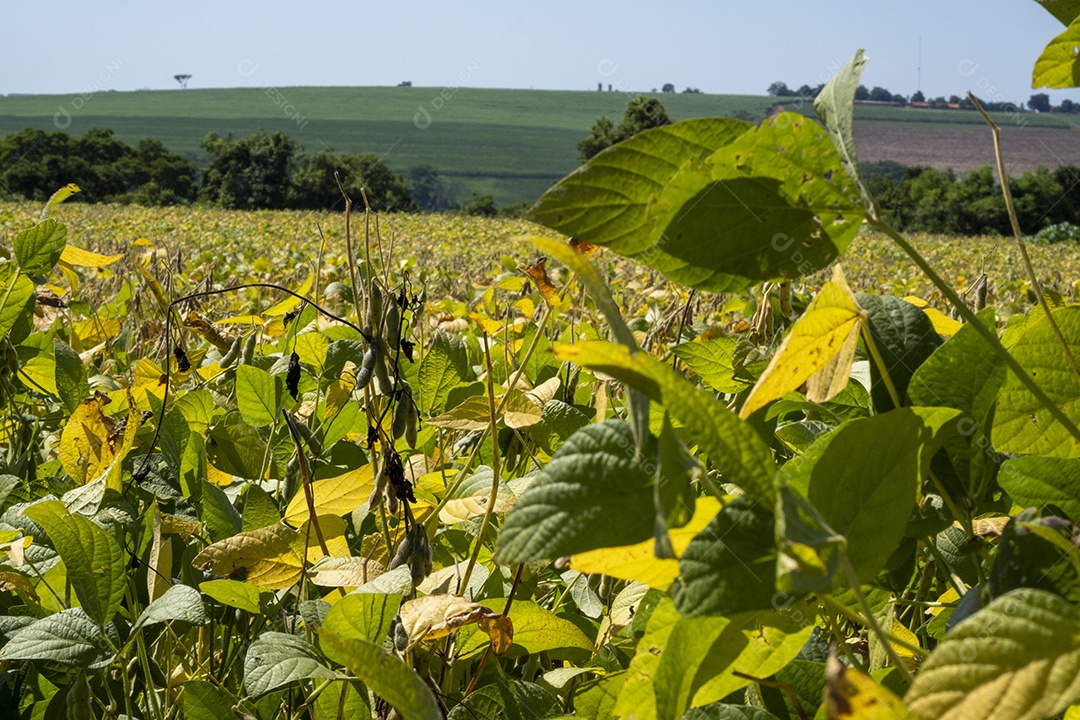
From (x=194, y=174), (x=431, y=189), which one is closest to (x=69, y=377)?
(x=194, y=174)

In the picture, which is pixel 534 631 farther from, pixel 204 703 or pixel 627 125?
pixel 627 125

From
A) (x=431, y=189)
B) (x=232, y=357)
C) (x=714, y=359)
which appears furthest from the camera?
(x=431, y=189)

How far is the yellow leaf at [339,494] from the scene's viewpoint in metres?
0.60

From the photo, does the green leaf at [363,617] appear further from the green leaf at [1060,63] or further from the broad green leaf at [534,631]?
the green leaf at [1060,63]

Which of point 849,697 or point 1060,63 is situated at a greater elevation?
point 1060,63

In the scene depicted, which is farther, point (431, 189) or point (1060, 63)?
point (431, 189)

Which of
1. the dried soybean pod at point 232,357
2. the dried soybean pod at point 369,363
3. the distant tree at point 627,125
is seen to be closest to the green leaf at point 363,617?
the dried soybean pod at point 369,363

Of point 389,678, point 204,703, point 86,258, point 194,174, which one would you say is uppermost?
point 194,174

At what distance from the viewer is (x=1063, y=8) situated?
43cm

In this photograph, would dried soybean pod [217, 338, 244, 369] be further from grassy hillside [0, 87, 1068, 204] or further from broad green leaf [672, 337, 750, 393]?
grassy hillside [0, 87, 1068, 204]

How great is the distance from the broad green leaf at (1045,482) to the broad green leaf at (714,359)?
0.31 meters

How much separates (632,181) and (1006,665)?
19cm

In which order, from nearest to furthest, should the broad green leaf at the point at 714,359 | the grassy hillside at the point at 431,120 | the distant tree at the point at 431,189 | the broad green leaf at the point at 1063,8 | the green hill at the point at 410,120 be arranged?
the broad green leaf at the point at 1063,8 → the broad green leaf at the point at 714,359 → the distant tree at the point at 431,189 → the grassy hillside at the point at 431,120 → the green hill at the point at 410,120

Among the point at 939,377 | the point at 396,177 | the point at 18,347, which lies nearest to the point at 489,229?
the point at 18,347
